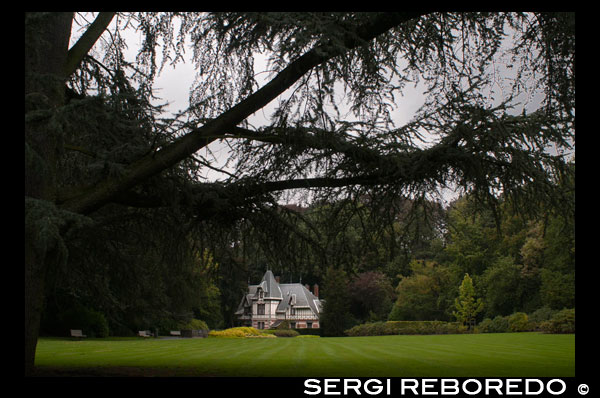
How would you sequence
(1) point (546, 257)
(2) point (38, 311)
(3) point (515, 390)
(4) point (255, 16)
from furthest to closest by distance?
(1) point (546, 257) < (2) point (38, 311) < (3) point (515, 390) < (4) point (255, 16)

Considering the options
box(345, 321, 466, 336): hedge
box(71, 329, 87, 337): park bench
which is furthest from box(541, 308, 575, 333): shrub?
box(71, 329, 87, 337): park bench

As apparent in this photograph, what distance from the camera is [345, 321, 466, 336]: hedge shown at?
34.8 meters

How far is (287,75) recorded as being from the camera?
6641 mm

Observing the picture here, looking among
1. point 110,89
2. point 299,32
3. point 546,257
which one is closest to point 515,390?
point 299,32

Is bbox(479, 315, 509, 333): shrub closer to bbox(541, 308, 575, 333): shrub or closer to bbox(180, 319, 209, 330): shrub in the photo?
bbox(541, 308, 575, 333): shrub

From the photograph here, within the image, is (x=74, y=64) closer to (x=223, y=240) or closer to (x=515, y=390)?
(x=223, y=240)

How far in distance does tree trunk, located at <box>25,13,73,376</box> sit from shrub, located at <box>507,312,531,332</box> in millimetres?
28859

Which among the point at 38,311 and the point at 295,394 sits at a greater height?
the point at 38,311

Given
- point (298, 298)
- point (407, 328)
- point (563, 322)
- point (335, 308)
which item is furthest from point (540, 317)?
point (298, 298)

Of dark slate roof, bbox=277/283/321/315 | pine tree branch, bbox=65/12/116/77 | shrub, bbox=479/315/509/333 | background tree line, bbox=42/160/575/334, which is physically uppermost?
pine tree branch, bbox=65/12/116/77

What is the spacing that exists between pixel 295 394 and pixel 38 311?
378 cm

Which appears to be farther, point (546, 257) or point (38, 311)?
point (546, 257)

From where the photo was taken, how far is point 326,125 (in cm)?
679

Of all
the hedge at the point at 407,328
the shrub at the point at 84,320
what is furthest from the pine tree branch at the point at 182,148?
the hedge at the point at 407,328
